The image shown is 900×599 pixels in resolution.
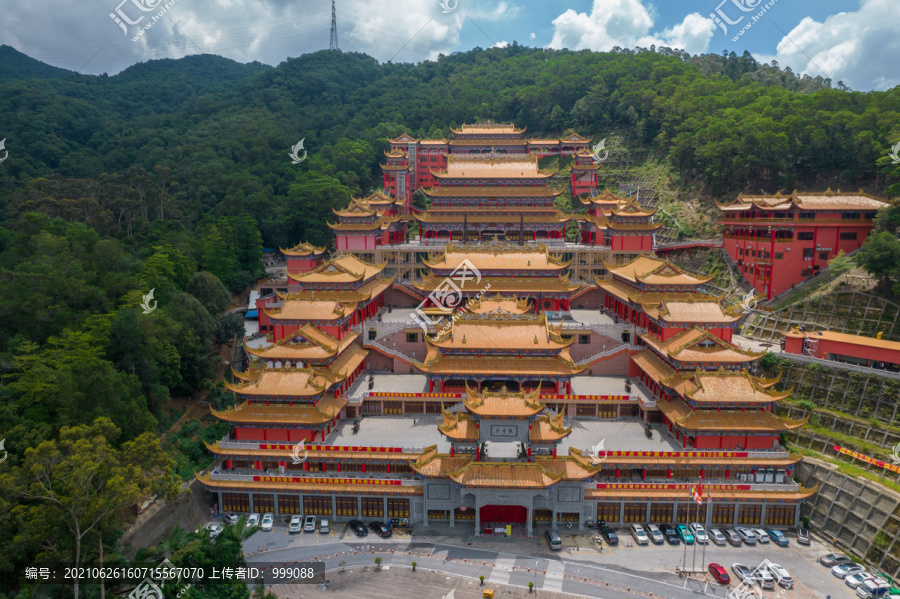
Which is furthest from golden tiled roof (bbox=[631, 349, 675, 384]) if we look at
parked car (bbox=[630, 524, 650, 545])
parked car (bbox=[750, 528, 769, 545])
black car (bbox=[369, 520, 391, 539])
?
black car (bbox=[369, 520, 391, 539])

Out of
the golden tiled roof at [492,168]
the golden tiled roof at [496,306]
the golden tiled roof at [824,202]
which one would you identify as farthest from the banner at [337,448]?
the golden tiled roof at [824,202]

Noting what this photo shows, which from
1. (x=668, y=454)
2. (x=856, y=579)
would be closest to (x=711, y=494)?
(x=668, y=454)

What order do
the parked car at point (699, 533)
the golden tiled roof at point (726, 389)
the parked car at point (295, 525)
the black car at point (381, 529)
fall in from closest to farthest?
the parked car at point (699, 533) < the black car at point (381, 529) < the parked car at point (295, 525) < the golden tiled roof at point (726, 389)

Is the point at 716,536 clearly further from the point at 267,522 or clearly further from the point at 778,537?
the point at 267,522

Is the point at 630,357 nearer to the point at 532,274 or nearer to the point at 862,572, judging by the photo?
the point at 532,274

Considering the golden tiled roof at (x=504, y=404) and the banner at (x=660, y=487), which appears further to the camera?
the banner at (x=660, y=487)

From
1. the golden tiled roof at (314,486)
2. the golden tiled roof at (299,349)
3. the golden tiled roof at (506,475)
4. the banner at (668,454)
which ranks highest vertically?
the golden tiled roof at (299,349)

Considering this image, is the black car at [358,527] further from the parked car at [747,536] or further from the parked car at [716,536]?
the parked car at [747,536]
